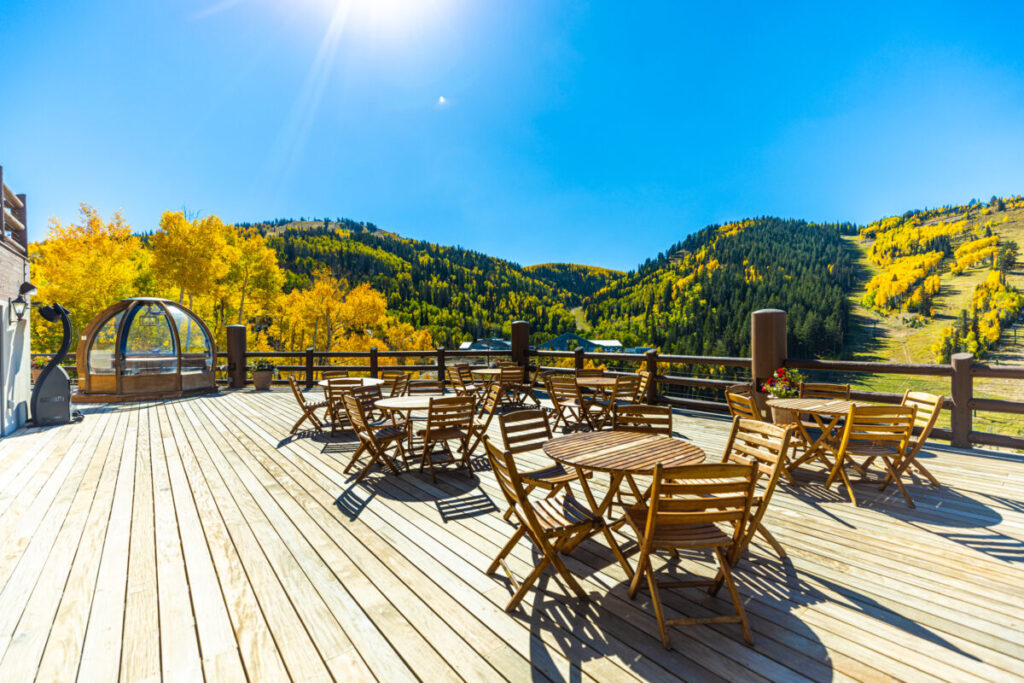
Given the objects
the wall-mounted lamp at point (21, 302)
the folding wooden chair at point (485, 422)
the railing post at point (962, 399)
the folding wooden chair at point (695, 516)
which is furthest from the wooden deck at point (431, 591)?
the wall-mounted lamp at point (21, 302)

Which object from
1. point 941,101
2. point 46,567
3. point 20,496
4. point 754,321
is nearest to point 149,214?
point 20,496

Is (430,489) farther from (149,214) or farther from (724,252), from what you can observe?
(724,252)

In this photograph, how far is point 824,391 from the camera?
5.31 metres

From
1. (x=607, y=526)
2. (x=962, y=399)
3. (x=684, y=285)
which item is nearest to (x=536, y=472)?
(x=607, y=526)

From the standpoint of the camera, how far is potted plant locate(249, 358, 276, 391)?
11.4 metres

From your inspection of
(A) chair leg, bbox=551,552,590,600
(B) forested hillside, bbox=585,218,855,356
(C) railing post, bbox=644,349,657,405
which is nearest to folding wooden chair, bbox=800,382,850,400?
(C) railing post, bbox=644,349,657,405

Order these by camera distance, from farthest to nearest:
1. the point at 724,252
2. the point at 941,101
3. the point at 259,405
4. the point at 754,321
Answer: the point at 724,252
the point at 941,101
the point at 259,405
the point at 754,321

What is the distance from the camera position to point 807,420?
4902mm

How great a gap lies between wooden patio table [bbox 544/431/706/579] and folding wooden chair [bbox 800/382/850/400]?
3422 mm

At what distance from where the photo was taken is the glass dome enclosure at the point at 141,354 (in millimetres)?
9688

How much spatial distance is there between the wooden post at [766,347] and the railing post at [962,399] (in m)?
1.79

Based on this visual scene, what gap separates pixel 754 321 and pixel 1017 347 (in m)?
105

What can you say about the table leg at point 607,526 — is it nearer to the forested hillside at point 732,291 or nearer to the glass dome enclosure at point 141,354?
the glass dome enclosure at point 141,354

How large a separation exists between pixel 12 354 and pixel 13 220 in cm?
283
